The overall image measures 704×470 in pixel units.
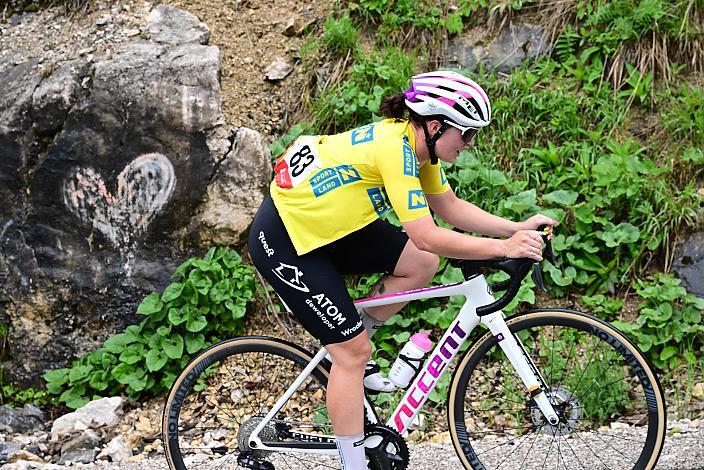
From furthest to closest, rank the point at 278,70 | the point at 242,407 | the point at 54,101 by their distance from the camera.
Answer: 1. the point at 278,70
2. the point at 54,101
3. the point at 242,407

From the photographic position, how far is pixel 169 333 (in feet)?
19.5

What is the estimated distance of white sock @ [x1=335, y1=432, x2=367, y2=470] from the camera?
3.79m

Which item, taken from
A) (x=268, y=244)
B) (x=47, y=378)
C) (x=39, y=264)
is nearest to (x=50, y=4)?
(x=39, y=264)

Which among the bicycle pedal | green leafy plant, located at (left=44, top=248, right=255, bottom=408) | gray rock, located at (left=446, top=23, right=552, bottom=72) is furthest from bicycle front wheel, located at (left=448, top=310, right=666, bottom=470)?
gray rock, located at (left=446, top=23, right=552, bottom=72)

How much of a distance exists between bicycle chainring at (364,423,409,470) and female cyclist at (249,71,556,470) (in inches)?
3.9

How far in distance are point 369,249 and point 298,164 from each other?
0.50 m

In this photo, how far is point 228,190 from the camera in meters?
6.21

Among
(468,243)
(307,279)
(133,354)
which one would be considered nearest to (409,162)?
(468,243)

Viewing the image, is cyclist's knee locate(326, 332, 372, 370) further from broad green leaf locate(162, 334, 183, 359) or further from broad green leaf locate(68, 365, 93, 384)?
broad green leaf locate(68, 365, 93, 384)

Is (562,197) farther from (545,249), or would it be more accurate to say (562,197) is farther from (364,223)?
(364,223)

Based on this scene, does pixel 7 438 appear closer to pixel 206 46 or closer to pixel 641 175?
pixel 206 46

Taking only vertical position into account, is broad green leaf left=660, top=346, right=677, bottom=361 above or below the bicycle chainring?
below

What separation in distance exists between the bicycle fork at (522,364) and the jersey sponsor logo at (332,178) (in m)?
0.85

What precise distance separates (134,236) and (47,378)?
1.16 meters
